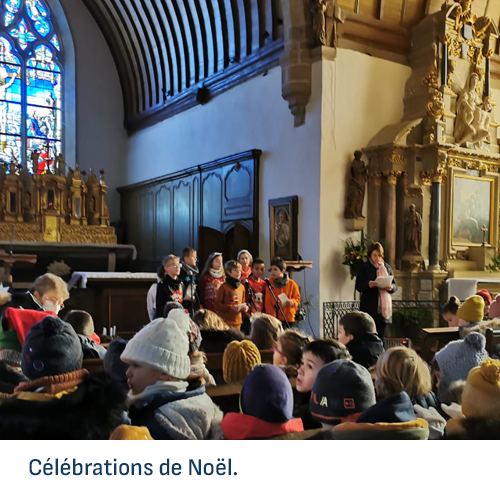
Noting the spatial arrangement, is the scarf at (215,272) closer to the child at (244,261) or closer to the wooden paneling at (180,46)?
the child at (244,261)

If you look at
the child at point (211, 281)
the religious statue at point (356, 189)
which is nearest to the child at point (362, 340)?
the child at point (211, 281)

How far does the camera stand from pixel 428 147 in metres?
10.0

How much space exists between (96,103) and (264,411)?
14.9 meters

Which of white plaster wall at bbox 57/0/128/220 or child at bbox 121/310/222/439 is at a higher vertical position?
white plaster wall at bbox 57/0/128/220

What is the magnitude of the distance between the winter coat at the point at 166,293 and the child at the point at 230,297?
1.53 ft

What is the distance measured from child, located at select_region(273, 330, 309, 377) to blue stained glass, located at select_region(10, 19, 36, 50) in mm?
14795

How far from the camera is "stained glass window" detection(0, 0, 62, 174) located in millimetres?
15047

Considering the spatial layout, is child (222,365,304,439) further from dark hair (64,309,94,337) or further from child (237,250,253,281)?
child (237,250,253,281)

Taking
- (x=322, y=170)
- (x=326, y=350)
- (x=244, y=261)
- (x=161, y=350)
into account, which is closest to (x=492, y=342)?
(x=326, y=350)

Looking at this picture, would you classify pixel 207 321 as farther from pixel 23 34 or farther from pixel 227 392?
pixel 23 34

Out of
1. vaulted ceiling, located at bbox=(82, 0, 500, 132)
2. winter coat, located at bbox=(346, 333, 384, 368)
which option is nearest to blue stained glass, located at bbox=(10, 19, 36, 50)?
vaulted ceiling, located at bbox=(82, 0, 500, 132)

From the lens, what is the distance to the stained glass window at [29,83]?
15047mm

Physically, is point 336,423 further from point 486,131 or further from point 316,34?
point 486,131

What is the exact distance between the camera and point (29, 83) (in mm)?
15367
